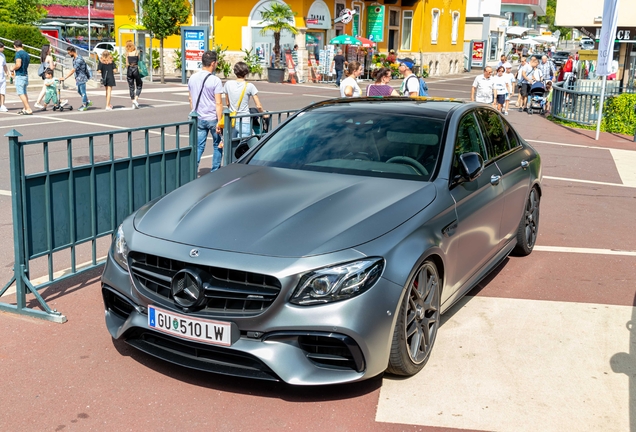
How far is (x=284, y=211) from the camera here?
177 inches

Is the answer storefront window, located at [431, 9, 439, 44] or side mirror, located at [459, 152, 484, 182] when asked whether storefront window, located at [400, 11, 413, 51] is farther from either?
side mirror, located at [459, 152, 484, 182]

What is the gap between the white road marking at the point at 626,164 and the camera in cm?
1243

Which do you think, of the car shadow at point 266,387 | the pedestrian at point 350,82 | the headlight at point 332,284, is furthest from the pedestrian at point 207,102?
the headlight at point 332,284

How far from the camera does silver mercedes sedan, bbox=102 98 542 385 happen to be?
3.97 meters

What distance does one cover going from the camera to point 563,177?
12461 millimetres

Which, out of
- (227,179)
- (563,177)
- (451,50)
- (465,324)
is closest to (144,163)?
(227,179)

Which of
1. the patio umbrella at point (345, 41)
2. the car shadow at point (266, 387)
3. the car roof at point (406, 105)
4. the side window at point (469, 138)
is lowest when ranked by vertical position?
the car shadow at point (266, 387)

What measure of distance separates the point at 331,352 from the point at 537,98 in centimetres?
2119

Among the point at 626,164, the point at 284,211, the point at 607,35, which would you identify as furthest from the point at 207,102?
the point at 607,35

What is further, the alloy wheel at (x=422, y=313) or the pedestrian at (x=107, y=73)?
the pedestrian at (x=107, y=73)

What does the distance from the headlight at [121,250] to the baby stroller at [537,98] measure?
20.5 meters

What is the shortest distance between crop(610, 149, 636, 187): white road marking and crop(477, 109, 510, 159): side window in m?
6.19

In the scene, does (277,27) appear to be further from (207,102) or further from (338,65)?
(207,102)

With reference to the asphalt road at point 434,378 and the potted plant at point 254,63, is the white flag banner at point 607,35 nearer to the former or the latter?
the asphalt road at point 434,378
